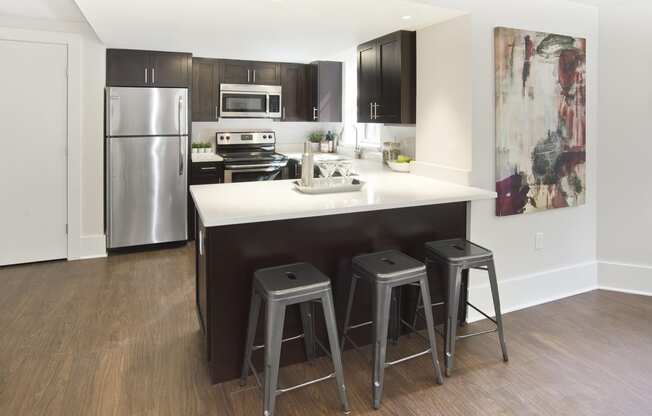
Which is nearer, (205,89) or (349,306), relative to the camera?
(349,306)

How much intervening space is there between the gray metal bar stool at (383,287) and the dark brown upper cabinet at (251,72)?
3.88m

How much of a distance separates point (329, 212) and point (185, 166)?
10.0 ft

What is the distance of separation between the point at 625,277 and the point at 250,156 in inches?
158

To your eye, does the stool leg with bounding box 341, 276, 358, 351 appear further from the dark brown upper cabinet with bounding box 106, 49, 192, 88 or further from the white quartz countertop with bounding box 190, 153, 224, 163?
the dark brown upper cabinet with bounding box 106, 49, 192, 88

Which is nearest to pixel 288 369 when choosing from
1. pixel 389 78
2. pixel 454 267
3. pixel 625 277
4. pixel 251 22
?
pixel 454 267

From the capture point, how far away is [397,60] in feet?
11.8

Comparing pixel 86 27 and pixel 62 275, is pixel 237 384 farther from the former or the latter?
pixel 86 27

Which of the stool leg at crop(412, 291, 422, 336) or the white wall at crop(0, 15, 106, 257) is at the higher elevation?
the white wall at crop(0, 15, 106, 257)

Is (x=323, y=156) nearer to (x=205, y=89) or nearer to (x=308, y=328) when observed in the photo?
(x=205, y=89)

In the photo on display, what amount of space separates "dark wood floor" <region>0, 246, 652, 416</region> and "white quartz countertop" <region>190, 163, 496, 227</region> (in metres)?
0.88

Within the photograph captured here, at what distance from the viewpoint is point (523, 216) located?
3.28 m

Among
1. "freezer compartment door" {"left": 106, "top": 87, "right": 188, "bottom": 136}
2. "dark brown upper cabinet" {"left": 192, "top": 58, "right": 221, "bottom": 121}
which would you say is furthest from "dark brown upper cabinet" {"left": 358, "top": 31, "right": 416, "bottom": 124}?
"dark brown upper cabinet" {"left": 192, "top": 58, "right": 221, "bottom": 121}

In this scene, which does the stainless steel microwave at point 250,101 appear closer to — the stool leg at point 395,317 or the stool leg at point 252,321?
the stool leg at point 395,317

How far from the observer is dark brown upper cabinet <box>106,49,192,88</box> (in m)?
4.68
